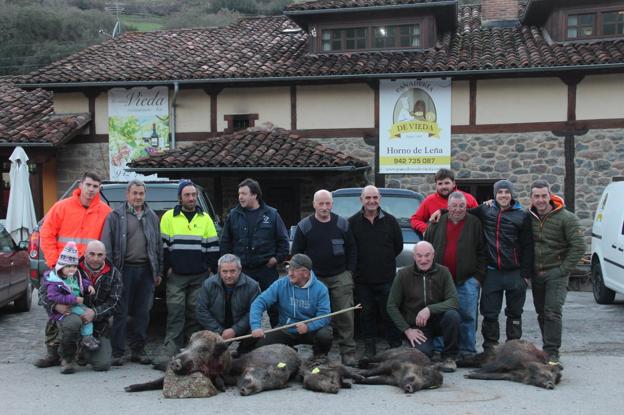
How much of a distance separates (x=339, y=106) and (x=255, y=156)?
267cm

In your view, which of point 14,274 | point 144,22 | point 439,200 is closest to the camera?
point 439,200

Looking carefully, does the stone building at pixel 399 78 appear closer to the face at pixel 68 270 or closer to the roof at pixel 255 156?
the roof at pixel 255 156

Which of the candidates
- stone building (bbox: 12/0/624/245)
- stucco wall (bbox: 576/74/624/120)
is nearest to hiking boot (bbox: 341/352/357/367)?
stone building (bbox: 12/0/624/245)

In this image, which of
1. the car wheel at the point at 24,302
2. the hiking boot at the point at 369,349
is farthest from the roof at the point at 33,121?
the hiking boot at the point at 369,349

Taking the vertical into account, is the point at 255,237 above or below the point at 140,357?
above

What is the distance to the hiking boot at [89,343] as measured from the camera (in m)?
6.74

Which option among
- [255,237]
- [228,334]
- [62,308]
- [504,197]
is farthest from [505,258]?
[62,308]

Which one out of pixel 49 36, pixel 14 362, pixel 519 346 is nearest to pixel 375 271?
pixel 519 346

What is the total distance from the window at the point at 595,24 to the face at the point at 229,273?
12733 millimetres

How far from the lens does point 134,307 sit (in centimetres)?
727

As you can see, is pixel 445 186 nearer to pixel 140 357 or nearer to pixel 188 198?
pixel 188 198

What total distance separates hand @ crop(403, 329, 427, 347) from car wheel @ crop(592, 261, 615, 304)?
529cm

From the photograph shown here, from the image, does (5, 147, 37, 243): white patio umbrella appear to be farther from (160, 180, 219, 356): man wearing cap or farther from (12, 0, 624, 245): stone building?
(160, 180, 219, 356): man wearing cap

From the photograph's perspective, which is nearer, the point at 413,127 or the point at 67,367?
the point at 67,367
